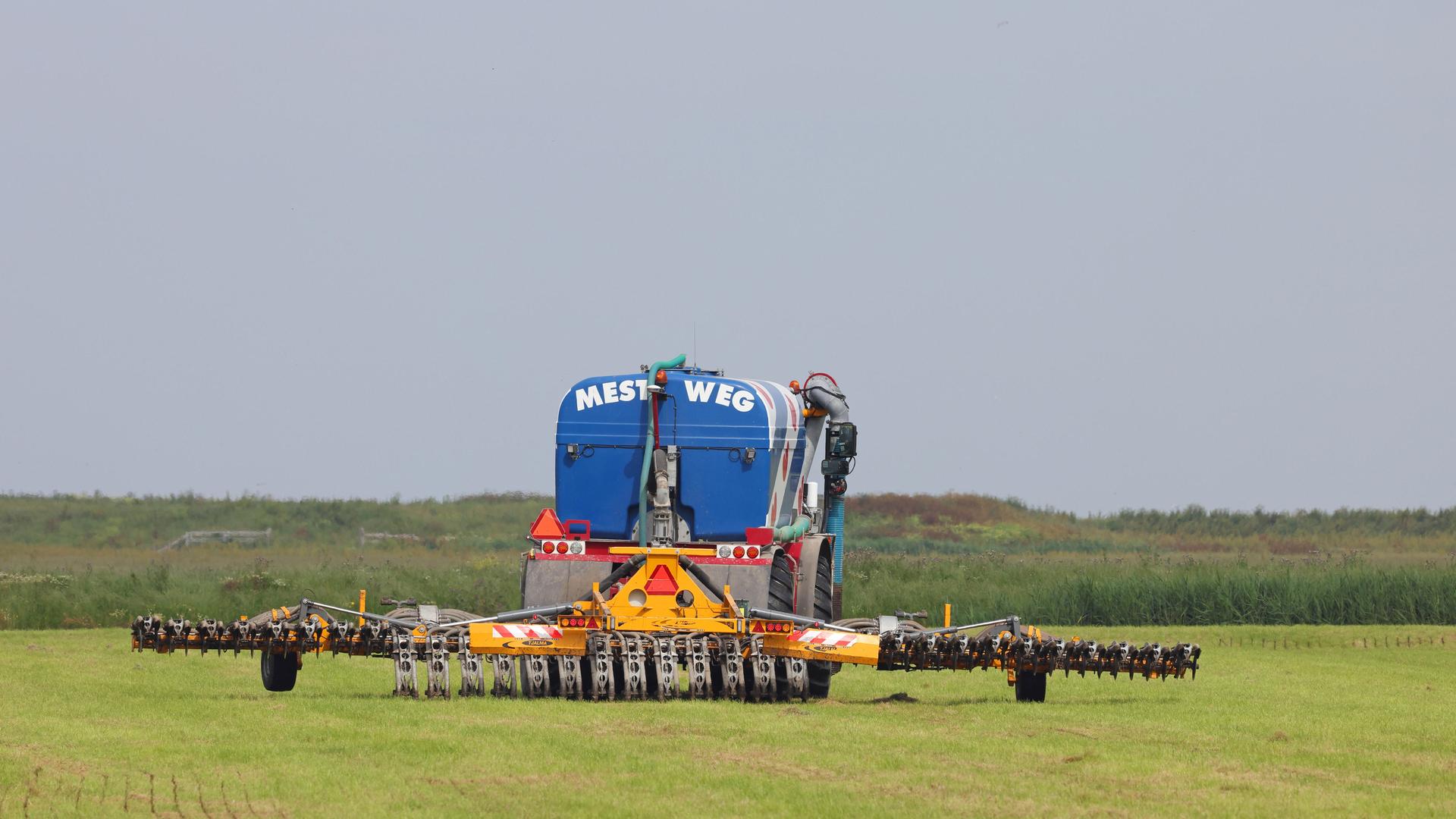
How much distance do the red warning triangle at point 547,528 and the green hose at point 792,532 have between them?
7.11ft

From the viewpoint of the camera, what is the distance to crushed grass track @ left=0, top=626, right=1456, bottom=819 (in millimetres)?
10438

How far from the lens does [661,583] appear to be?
17.1 m

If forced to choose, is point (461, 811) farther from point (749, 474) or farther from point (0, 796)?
point (749, 474)

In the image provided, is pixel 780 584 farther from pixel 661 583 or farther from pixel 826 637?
pixel 826 637

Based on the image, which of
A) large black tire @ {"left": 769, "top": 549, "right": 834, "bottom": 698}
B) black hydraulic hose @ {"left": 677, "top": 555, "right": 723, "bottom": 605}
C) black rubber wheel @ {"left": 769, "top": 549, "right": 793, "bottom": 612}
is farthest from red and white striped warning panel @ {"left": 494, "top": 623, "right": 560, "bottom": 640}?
black rubber wheel @ {"left": 769, "top": 549, "right": 793, "bottom": 612}

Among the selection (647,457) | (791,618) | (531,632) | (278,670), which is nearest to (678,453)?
(647,457)

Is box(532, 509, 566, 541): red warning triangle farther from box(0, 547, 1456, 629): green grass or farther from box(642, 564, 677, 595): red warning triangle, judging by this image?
box(0, 547, 1456, 629): green grass

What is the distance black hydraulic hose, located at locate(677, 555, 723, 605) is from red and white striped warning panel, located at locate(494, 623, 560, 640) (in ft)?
4.62

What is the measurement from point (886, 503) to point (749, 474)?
144 ft

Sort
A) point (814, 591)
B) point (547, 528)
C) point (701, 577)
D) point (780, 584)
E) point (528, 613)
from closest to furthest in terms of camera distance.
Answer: point (528, 613)
point (701, 577)
point (547, 528)
point (780, 584)
point (814, 591)

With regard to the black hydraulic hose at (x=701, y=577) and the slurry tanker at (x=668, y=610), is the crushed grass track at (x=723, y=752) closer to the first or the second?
the slurry tanker at (x=668, y=610)

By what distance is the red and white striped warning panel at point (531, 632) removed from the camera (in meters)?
16.4

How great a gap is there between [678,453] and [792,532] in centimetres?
192

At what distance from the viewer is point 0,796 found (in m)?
10.4
